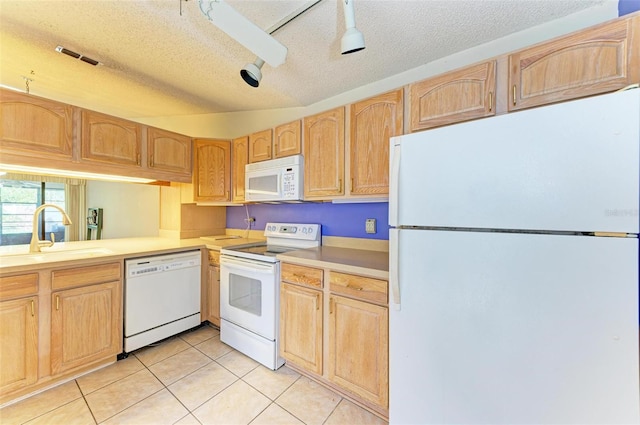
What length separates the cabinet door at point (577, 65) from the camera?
1.02 metres

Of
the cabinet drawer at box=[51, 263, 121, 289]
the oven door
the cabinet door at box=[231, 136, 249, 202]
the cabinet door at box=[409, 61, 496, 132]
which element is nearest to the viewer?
the cabinet door at box=[409, 61, 496, 132]

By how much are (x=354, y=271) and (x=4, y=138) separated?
8.26 ft

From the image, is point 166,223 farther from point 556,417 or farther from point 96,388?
point 556,417

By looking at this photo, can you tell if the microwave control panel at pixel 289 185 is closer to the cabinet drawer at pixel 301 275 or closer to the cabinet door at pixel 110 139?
the cabinet drawer at pixel 301 275

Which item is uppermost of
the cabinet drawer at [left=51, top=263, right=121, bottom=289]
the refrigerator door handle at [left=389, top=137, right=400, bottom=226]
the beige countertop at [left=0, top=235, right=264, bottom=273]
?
the refrigerator door handle at [left=389, top=137, right=400, bottom=226]

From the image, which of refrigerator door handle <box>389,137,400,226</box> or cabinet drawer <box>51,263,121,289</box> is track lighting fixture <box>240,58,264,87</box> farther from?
cabinet drawer <box>51,263,121,289</box>

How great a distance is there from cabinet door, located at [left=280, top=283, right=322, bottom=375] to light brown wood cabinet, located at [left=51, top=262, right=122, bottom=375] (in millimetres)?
1354

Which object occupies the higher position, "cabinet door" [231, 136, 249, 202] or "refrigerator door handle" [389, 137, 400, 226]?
"cabinet door" [231, 136, 249, 202]

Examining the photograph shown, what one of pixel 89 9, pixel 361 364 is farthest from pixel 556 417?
pixel 89 9

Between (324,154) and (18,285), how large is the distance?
7.35 ft

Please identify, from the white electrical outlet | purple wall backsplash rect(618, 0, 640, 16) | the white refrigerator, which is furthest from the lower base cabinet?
purple wall backsplash rect(618, 0, 640, 16)

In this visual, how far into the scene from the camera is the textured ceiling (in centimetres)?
139

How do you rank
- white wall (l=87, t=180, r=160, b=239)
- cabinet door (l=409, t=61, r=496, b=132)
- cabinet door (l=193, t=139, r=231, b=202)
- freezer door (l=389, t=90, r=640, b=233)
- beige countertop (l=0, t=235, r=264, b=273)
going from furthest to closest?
white wall (l=87, t=180, r=160, b=239) < cabinet door (l=193, t=139, r=231, b=202) < beige countertop (l=0, t=235, r=264, b=273) < cabinet door (l=409, t=61, r=496, b=132) < freezer door (l=389, t=90, r=640, b=233)

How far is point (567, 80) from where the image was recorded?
1.13 metres
